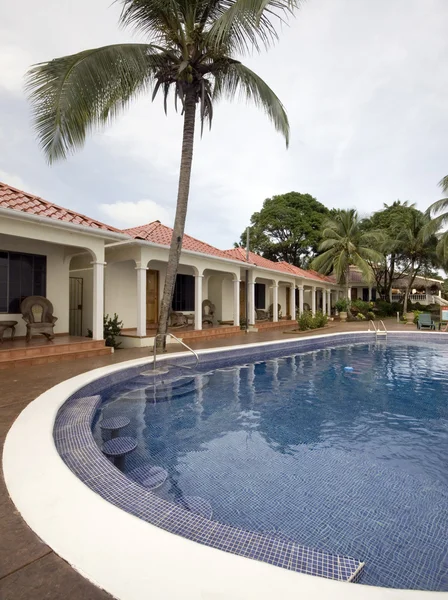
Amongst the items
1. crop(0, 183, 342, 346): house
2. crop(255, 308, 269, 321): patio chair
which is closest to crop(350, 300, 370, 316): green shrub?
crop(255, 308, 269, 321): patio chair

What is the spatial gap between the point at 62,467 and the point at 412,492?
370 centimetres

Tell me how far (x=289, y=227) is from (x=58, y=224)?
1108 inches

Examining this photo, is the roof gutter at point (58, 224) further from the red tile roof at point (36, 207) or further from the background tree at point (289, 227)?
the background tree at point (289, 227)

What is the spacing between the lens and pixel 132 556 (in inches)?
73.5

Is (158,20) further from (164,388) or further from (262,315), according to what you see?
(262,315)

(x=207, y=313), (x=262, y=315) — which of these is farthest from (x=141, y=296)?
(x=262, y=315)

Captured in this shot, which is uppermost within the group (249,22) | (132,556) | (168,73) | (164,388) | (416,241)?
(168,73)

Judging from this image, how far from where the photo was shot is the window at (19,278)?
9492 millimetres

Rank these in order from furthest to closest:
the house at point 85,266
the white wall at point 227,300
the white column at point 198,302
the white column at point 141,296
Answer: the white wall at point 227,300 → the white column at point 198,302 → the white column at point 141,296 → the house at point 85,266

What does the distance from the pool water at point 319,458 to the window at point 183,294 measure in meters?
7.85

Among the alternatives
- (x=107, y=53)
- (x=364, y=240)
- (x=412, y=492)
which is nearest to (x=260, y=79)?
(x=107, y=53)

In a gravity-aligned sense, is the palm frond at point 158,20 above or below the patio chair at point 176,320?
above

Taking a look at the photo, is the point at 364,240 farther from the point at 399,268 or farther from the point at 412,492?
Result: the point at 412,492

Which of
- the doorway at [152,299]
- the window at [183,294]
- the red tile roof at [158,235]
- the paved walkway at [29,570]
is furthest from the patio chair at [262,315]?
the paved walkway at [29,570]
